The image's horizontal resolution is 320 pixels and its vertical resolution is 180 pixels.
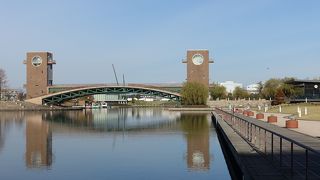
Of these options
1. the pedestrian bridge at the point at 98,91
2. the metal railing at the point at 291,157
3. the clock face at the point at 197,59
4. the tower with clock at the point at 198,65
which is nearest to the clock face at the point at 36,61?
the pedestrian bridge at the point at 98,91

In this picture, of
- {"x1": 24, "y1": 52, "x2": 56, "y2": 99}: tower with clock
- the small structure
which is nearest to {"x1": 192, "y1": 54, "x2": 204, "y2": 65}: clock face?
the small structure

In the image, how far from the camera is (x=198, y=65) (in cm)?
14550

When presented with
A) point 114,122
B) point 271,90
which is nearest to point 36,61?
point 271,90

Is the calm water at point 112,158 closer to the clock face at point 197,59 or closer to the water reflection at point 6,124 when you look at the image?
the water reflection at point 6,124

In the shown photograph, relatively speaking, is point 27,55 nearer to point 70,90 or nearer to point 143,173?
point 70,90

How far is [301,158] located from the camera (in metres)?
13.1

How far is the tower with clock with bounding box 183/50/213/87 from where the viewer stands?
145 m

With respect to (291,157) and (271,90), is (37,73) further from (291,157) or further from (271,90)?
(291,157)

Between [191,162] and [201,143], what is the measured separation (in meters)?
9.49

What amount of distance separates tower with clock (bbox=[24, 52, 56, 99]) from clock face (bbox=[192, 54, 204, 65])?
47.7 m

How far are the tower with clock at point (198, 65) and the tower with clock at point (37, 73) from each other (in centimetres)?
4622

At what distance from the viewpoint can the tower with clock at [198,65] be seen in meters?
145

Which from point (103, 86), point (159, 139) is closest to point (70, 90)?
point (103, 86)

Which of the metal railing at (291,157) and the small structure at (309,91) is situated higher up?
the small structure at (309,91)
